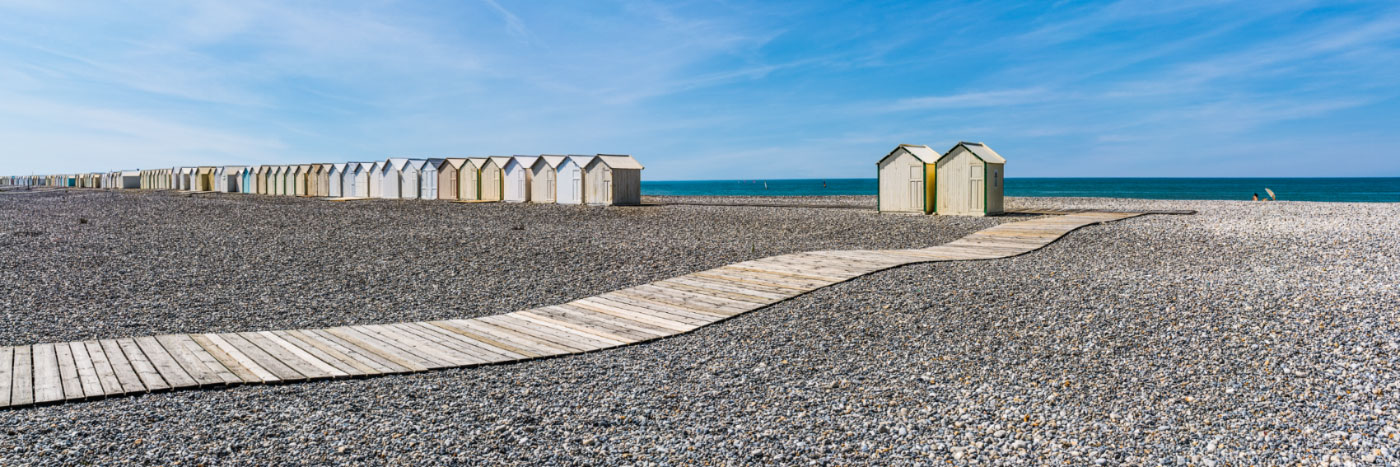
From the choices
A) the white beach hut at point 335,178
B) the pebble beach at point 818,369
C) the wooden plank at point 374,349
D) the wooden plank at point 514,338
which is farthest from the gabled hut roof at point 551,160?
the wooden plank at point 374,349

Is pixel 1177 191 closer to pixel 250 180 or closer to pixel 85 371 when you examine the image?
pixel 250 180

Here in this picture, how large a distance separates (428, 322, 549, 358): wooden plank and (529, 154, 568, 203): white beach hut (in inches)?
1053

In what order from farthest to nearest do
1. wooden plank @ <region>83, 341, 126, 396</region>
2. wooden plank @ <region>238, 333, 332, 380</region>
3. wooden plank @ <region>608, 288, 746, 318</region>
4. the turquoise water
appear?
1. the turquoise water
2. wooden plank @ <region>608, 288, 746, 318</region>
3. wooden plank @ <region>238, 333, 332, 380</region>
4. wooden plank @ <region>83, 341, 126, 396</region>

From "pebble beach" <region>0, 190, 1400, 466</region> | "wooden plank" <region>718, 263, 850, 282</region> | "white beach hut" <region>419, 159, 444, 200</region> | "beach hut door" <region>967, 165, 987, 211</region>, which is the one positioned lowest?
"pebble beach" <region>0, 190, 1400, 466</region>

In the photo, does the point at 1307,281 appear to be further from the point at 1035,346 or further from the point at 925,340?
the point at 925,340

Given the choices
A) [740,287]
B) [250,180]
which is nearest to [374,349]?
[740,287]

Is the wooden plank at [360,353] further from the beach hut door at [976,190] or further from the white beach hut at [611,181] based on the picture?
the white beach hut at [611,181]

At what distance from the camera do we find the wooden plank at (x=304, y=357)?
623cm

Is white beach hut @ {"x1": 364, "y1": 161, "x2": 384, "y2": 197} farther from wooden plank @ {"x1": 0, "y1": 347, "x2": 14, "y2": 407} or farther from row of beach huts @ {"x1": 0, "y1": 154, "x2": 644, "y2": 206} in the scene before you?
wooden plank @ {"x1": 0, "y1": 347, "x2": 14, "y2": 407}

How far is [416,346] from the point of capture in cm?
724

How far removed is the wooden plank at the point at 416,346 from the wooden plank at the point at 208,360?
1.40m

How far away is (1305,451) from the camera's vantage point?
15.1ft

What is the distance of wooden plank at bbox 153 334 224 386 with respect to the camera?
595cm

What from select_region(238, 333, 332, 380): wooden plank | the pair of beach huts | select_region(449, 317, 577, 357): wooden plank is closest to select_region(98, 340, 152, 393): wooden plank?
select_region(238, 333, 332, 380): wooden plank
